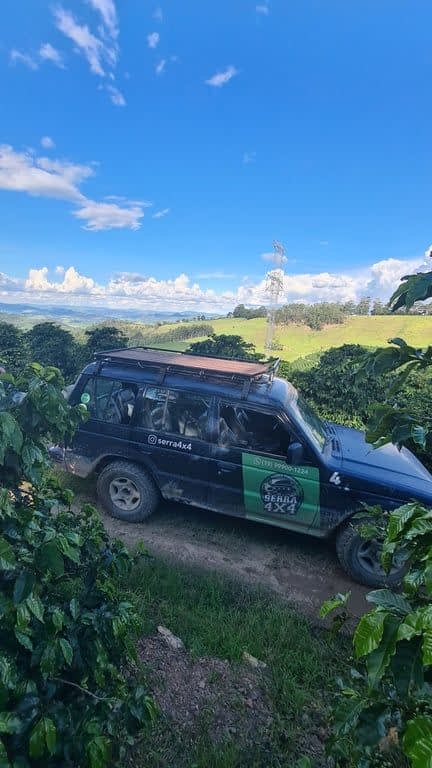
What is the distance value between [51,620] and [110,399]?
11.5ft

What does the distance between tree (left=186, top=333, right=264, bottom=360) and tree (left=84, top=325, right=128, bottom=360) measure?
1.96m

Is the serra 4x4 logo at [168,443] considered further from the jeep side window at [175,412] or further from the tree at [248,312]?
the tree at [248,312]

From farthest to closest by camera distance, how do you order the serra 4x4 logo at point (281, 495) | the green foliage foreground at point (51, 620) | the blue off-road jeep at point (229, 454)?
1. the serra 4x4 logo at point (281, 495)
2. the blue off-road jeep at point (229, 454)
3. the green foliage foreground at point (51, 620)

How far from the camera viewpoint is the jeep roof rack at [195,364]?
472 centimetres

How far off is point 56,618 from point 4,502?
1.73ft

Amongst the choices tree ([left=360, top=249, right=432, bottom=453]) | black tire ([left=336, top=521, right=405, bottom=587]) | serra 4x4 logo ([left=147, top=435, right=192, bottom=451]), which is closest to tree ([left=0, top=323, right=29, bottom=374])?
serra 4x4 logo ([left=147, top=435, right=192, bottom=451])

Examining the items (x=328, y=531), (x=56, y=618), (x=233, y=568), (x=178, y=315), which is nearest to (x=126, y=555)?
(x=56, y=618)

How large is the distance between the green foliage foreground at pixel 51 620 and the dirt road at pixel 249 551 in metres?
2.26

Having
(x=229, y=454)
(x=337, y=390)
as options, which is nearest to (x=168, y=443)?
(x=229, y=454)

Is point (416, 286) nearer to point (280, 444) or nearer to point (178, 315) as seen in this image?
point (280, 444)

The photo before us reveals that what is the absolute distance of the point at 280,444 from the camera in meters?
4.41

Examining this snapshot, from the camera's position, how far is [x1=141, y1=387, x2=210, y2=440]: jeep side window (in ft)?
15.3

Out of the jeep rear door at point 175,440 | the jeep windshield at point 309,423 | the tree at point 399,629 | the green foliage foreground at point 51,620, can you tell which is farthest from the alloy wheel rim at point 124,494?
the tree at point 399,629

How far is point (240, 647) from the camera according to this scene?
3105 millimetres
